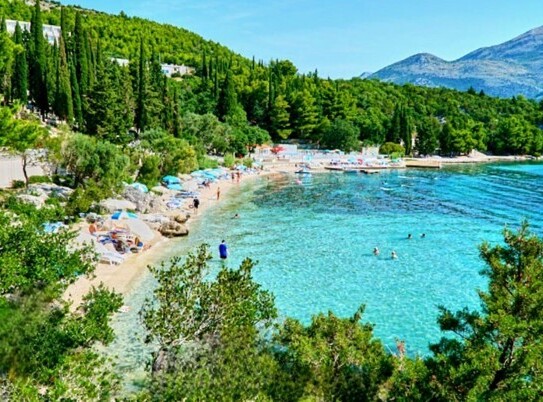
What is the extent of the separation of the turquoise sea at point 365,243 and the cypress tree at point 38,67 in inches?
979

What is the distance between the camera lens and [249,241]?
29234mm

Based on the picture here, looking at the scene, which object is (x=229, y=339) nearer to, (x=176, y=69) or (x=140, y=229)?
(x=140, y=229)

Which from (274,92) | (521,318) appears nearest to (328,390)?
(521,318)

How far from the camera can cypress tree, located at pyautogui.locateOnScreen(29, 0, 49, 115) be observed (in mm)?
52938

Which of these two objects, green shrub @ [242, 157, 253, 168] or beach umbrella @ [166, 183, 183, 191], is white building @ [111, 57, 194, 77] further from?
beach umbrella @ [166, 183, 183, 191]

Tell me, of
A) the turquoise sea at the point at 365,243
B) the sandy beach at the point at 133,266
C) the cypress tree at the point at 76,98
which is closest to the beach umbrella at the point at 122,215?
the sandy beach at the point at 133,266

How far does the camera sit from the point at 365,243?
3044cm

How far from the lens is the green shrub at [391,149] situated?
281 ft

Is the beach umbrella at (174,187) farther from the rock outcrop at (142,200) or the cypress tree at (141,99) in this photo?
the cypress tree at (141,99)

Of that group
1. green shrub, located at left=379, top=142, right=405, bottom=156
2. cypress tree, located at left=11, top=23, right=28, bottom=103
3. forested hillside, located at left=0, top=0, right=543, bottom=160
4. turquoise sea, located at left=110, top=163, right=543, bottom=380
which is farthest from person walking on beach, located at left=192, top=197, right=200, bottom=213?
green shrub, located at left=379, top=142, right=405, bottom=156

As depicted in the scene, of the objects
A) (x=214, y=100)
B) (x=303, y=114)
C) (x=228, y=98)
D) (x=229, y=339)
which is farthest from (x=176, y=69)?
(x=229, y=339)

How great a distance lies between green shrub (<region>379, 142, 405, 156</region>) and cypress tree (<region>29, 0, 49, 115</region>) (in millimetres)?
55690

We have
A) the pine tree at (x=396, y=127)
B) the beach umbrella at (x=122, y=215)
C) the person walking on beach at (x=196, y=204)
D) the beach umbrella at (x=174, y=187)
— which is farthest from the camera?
the pine tree at (x=396, y=127)

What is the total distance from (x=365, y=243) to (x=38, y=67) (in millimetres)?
42976
